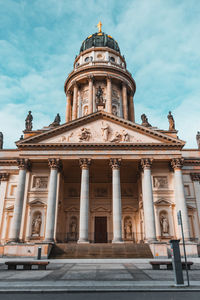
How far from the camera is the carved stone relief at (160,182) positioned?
29.0 meters

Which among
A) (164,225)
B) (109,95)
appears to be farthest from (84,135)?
(109,95)

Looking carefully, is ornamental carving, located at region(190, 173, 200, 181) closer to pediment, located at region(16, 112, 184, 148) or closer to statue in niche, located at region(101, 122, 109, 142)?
pediment, located at region(16, 112, 184, 148)

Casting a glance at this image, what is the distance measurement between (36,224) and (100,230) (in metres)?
9.03

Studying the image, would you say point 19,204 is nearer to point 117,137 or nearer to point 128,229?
point 117,137

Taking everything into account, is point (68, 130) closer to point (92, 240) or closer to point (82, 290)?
point (92, 240)

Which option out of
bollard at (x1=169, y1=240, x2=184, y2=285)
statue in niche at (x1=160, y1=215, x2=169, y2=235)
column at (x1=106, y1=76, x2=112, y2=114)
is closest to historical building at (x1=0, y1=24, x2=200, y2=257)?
statue in niche at (x1=160, y1=215, x2=169, y2=235)

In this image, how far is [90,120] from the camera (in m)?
30.3

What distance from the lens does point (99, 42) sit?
52.9 metres

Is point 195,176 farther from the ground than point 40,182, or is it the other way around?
point 195,176

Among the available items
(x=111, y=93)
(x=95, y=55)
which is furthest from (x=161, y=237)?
(x=95, y=55)

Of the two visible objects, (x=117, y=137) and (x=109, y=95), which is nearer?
(x=117, y=137)

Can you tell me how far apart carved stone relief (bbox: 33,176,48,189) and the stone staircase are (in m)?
7.72

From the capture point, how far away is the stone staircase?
21906 mm

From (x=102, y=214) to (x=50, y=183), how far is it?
9.67 meters
